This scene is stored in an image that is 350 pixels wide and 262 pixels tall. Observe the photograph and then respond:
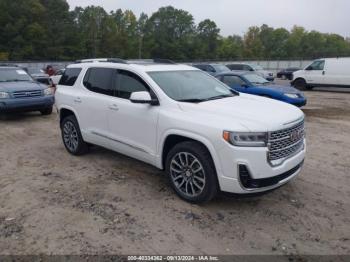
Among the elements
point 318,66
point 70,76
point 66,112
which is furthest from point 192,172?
point 318,66

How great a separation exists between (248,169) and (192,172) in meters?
0.79

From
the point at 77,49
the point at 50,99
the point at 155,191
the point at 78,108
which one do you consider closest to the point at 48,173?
the point at 78,108

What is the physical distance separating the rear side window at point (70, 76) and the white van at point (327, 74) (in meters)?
16.7

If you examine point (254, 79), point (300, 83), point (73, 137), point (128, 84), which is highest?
point (128, 84)

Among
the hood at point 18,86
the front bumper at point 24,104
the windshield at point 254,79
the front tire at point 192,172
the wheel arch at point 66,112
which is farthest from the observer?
the windshield at point 254,79

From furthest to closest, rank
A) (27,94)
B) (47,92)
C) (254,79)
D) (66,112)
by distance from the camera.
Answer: (254,79) → (47,92) → (27,94) → (66,112)

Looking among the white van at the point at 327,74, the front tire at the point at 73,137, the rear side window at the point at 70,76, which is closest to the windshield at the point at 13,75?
the rear side window at the point at 70,76

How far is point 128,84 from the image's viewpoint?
547 centimetres

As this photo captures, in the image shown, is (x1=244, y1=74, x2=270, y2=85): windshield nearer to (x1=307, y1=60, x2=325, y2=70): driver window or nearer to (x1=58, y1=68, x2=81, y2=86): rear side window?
(x1=58, y1=68, x2=81, y2=86): rear side window

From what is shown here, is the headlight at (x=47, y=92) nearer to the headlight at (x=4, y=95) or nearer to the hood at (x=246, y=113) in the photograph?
the headlight at (x=4, y=95)

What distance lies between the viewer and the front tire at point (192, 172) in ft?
14.1

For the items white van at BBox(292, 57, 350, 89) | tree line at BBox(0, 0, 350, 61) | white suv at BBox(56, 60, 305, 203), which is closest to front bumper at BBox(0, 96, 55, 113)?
white suv at BBox(56, 60, 305, 203)

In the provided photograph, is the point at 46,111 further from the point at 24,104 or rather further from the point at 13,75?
the point at 13,75

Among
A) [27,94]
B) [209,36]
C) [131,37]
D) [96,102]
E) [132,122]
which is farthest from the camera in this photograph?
[209,36]
